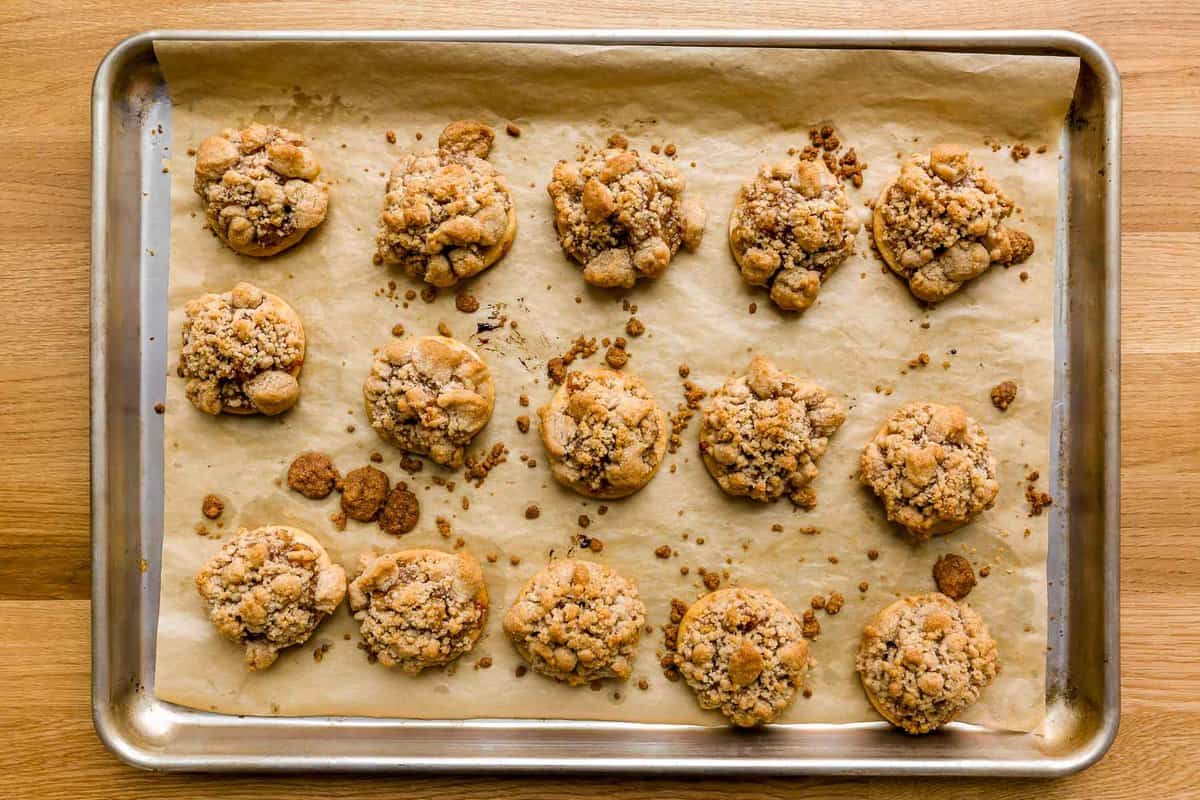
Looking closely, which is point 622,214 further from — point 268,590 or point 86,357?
point 86,357

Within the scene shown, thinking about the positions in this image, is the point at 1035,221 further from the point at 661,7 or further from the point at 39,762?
the point at 39,762

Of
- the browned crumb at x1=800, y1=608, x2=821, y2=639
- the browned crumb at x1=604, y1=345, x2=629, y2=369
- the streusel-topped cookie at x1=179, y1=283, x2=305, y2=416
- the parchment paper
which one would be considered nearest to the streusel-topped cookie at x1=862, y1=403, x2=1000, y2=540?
the parchment paper

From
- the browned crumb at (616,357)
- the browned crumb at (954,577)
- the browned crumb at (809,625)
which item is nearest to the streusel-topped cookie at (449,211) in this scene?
the browned crumb at (616,357)

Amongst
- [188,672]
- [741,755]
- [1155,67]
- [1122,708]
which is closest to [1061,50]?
[1155,67]

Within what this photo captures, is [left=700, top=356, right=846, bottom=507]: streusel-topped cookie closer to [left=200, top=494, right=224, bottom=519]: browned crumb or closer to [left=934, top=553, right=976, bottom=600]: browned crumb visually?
[left=934, top=553, right=976, bottom=600]: browned crumb

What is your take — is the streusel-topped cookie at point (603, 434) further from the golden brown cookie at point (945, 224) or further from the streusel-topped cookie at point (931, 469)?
the golden brown cookie at point (945, 224)

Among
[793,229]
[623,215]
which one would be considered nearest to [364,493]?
[623,215]
